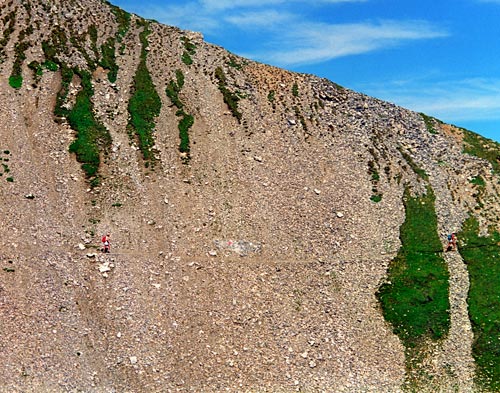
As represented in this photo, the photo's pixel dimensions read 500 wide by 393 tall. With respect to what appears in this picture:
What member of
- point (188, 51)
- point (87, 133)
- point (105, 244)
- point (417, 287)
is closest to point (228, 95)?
point (188, 51)

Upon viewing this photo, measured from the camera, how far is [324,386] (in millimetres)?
36562

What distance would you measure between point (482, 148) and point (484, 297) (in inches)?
1115

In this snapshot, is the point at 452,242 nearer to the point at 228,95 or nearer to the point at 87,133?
the point at 228,95

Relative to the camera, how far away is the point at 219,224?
48.1 m

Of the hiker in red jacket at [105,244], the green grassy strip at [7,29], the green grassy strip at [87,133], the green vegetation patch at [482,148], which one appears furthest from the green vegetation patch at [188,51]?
the green vegetation patch at [482,148]

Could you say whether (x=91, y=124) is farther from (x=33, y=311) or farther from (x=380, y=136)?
(x=380, y=136)

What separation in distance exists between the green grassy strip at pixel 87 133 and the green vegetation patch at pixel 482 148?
4274 centimetres

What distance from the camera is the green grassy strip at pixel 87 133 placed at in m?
51.0

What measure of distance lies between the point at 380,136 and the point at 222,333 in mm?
36491

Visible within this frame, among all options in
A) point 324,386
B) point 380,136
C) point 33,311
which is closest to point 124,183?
point 33,311

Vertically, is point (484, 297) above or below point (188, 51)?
below

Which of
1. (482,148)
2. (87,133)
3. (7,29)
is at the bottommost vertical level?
(87,133)

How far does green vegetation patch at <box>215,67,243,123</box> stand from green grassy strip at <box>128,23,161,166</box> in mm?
8050

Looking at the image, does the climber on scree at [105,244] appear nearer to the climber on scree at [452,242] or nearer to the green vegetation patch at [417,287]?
the green vegetation patch at [417,287]
